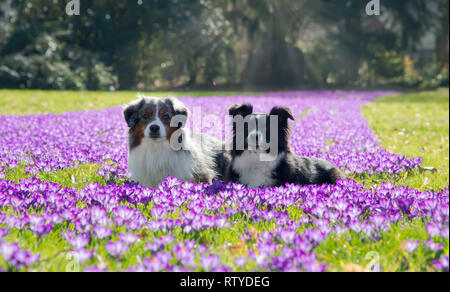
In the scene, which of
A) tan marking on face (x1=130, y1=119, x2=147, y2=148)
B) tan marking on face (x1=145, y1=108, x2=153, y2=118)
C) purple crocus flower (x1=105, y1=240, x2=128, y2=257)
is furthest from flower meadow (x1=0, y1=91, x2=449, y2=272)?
tan marking on face (x1=145, y1=108, x2=153, y2=118)

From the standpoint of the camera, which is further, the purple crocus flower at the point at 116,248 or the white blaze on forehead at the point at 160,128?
the white blaze on forehead at the point at 160,128

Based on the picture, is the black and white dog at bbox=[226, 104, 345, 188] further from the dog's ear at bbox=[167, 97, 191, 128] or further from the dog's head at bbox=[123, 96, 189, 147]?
the dog's head at bbox=[123, 96, 189, 147]

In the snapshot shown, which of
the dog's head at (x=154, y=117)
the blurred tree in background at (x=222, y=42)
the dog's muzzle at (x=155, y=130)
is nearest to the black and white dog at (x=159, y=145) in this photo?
the dog's head at (x=154, y=117)

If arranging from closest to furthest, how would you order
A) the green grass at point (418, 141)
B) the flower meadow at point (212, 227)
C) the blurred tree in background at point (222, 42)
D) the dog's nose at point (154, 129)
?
the flower meadow at point (212, 227)
the dog's nose at point (154, 129)
the green grass at point (418, 141)
the blurred tree in background at point (222, 42)

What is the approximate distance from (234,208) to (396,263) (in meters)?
1.49

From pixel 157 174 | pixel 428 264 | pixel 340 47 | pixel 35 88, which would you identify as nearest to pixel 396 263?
pixel 428 264

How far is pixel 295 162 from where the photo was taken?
5.79 meters

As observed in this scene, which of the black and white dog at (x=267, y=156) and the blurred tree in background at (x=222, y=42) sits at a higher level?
the blurred tree in background at (x=222, y=42)

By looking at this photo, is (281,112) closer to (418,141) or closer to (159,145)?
(159,145)

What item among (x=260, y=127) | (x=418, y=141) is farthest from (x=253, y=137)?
(x=418, y=141)

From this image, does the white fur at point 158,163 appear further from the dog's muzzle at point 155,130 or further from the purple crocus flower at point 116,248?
the purple crocus flower at point 116,248

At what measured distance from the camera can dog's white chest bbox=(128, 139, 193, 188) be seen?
222 inches

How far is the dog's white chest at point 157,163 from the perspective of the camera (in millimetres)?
5629
